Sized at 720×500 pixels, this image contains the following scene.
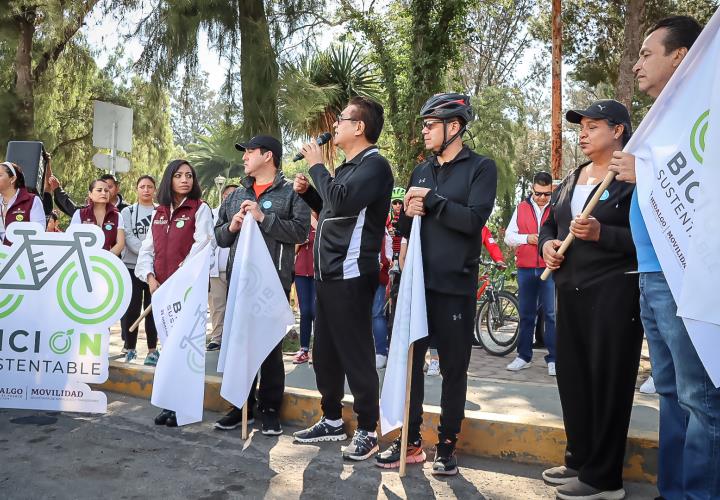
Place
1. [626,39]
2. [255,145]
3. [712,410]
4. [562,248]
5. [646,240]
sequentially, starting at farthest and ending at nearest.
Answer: [626,39] → [255,145] → [562,248] → [646,240] → [712,410]

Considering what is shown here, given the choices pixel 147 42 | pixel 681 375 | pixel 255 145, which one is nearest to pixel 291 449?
pixel 255 145

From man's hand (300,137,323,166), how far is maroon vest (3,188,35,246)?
345 cm

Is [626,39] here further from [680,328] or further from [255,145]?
[680,328]

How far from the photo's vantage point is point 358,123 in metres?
4.32

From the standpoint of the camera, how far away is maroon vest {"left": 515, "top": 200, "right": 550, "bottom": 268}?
7062 millimetres

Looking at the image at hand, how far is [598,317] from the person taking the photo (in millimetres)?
3420

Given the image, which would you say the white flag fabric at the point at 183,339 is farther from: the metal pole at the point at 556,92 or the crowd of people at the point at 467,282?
the metal pole at the point at 556,92

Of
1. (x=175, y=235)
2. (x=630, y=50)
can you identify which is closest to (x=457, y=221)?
(x=175, y=235)

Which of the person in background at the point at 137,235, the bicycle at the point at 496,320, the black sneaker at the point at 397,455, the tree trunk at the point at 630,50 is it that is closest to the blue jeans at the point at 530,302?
the bicycle at the point at 496,320

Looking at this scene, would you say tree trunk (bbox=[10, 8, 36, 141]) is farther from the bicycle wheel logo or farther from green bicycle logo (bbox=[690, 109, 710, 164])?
green bicycle logo (bbox=[690, 109, 710, 164])

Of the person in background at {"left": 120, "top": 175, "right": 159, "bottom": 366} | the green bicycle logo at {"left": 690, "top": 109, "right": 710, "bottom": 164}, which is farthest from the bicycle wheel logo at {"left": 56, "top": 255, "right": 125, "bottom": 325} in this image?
the green bicycle logo at {"left": 690, "top": 109, "right": 710, "bottom": 164}

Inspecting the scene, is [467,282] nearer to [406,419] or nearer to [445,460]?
[406,419]

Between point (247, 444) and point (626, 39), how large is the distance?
515 inches

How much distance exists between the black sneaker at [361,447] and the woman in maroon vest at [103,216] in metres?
3.95
